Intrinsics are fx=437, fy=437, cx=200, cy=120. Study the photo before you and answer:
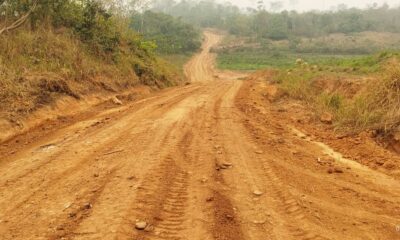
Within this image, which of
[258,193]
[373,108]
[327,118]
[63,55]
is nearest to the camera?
[258,193]

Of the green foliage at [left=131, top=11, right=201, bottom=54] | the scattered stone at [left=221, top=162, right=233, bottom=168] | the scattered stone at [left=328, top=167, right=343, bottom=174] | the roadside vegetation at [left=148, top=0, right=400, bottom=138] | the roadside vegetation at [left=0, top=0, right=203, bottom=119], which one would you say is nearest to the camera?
the scattered stone at [left=328, top=167, right=343, bottom=174]

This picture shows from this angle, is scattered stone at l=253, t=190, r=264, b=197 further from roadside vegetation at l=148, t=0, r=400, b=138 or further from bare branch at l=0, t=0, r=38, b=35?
bare branch at l=0, t=0, r=38, b=35

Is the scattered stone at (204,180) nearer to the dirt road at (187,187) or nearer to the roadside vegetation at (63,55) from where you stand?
the dirt road at (187,187)

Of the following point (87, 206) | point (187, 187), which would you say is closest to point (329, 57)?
point (187, 187)

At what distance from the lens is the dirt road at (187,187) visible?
4109 millimetres

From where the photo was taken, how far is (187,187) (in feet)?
16.9

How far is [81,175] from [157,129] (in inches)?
107

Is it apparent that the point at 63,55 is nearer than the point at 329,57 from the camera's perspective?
Yes

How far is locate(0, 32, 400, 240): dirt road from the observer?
13.5 ft

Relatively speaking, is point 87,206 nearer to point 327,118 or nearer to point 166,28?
point 327,118

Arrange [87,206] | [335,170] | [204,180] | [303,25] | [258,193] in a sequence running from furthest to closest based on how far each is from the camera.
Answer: [303,25]
[335,170]
[204,180]
[258,193]
[87,206]

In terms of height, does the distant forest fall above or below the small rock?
above

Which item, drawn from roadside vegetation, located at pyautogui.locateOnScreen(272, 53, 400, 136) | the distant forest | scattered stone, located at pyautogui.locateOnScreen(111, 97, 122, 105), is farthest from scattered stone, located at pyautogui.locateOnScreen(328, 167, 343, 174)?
the distant forest

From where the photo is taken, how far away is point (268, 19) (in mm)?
83562
